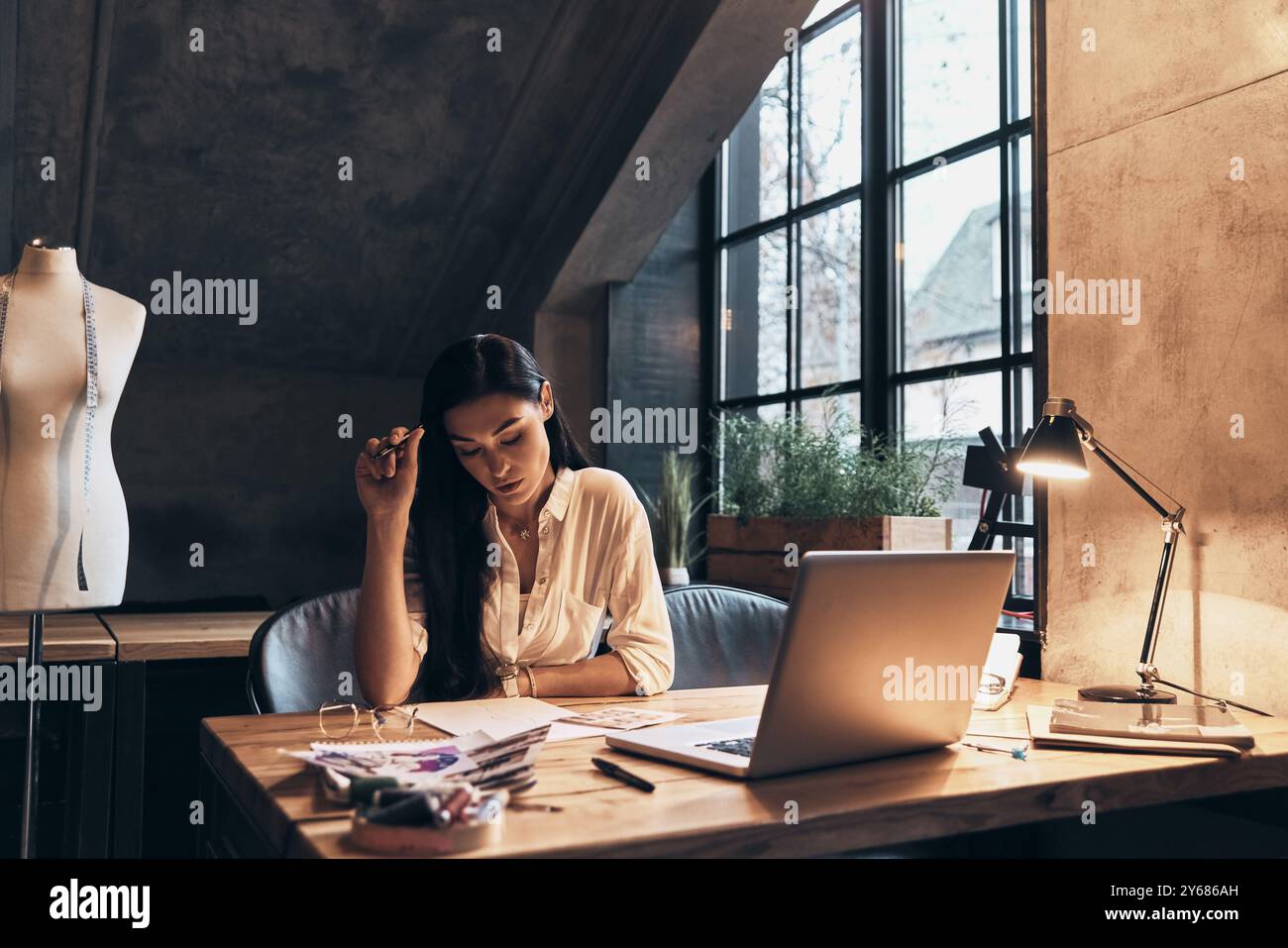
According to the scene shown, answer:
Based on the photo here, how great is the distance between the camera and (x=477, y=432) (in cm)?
207

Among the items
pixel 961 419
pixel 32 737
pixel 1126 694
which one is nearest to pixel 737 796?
pixel 1126 694

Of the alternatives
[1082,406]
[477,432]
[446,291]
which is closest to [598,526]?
[477,432]

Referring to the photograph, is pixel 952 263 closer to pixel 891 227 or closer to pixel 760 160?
pixel 891 227

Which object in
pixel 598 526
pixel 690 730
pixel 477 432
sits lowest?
pixel 690 730

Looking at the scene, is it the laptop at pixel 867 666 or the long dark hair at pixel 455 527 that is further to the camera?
the long dark hair at pixel 455 527

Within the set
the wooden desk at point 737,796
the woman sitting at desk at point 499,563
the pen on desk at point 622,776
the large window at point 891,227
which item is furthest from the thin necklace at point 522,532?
the large window at point 891,227

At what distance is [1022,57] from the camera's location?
3340 millimetres

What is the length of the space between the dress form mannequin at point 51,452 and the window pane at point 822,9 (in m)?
3.02

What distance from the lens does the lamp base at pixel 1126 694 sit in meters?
A: 1.87

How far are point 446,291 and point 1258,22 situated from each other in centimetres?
438

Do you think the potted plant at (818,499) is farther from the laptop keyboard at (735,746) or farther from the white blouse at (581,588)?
the laptop keyboard at (735,746)

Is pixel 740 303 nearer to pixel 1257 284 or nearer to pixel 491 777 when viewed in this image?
pixel 1257 284

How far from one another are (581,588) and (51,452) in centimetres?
122
